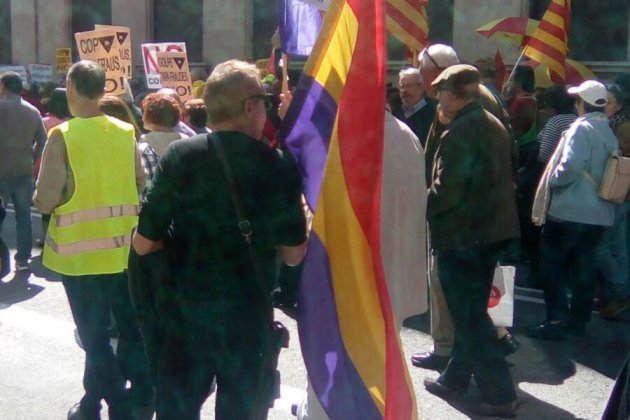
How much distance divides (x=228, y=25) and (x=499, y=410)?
16.9m

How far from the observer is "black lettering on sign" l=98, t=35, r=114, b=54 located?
9797 millimetres

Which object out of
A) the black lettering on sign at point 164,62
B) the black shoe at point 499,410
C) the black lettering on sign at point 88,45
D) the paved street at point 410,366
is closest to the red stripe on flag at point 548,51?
the paved street at point 410,366

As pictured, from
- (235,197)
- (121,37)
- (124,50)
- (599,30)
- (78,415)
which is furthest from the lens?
(599,30)

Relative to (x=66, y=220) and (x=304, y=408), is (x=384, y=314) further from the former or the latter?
(x=66, y=220)

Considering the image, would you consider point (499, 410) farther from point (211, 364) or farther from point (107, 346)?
point (211, 364)

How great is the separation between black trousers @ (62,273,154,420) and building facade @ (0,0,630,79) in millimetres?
12287

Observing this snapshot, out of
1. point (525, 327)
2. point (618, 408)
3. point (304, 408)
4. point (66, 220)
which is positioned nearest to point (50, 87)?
point (525, 327)

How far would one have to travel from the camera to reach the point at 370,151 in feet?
11.5

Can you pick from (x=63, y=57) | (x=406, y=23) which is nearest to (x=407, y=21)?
(x=406, y=23)

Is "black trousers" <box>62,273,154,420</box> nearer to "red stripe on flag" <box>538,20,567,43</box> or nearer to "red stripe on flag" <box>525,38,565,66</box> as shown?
"red stripe on flag" <box>525,38,565,66</box>

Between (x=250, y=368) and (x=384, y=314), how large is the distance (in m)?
0.48

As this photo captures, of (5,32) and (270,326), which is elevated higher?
(270,326)

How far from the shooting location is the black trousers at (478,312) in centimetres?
520

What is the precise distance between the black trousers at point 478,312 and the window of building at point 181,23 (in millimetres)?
17063
